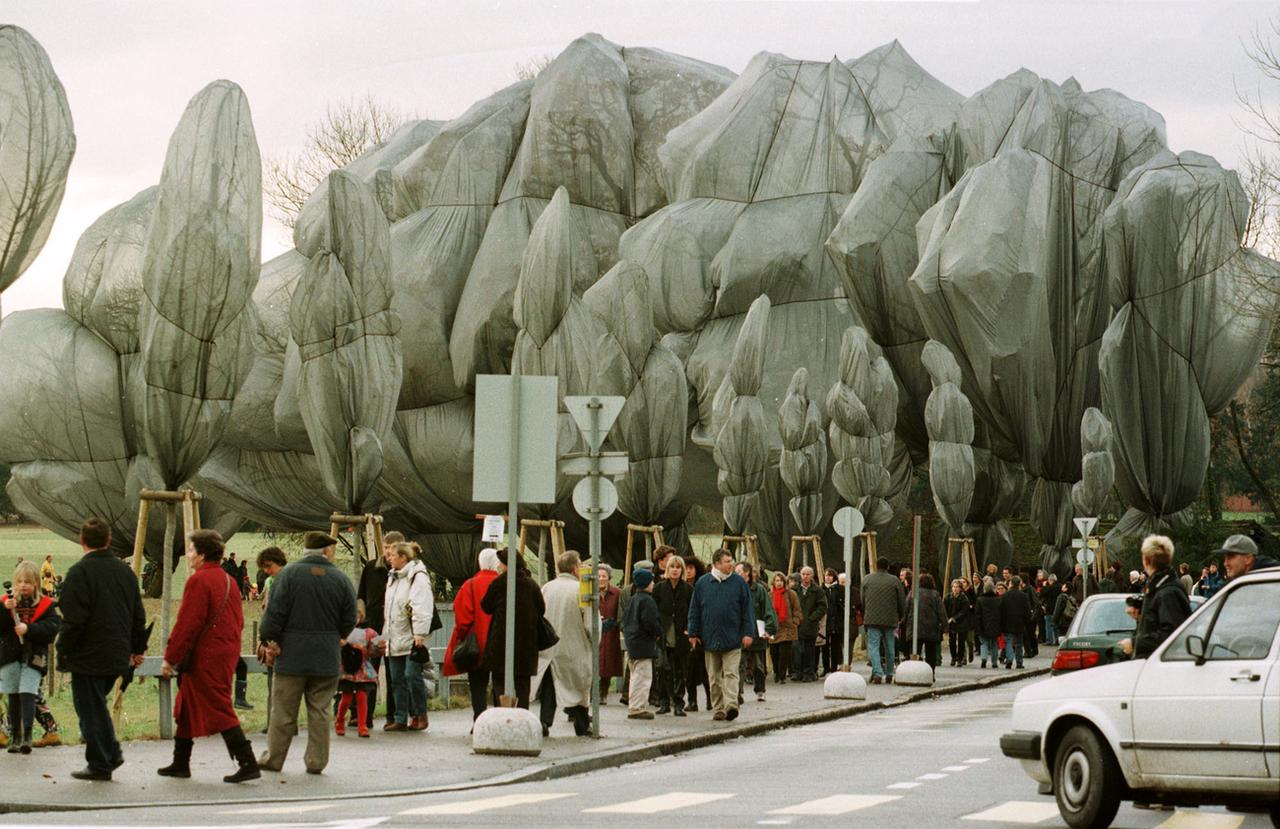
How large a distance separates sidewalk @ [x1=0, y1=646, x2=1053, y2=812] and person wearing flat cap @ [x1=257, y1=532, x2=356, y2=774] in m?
0.27

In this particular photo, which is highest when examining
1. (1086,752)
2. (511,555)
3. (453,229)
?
(453,229)

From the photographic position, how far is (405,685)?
62.1 feet

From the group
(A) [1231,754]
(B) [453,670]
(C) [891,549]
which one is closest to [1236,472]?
(C) [891,549]

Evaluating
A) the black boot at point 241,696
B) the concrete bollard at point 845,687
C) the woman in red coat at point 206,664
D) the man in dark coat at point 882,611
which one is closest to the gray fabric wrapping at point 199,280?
the black boot at point 241,696

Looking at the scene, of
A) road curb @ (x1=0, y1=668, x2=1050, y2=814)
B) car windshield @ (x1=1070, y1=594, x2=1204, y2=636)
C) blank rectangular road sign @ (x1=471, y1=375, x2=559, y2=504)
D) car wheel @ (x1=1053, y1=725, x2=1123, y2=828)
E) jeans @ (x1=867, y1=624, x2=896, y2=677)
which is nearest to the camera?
car wheel @ (x1=1053, y1=725, x2=1123, y2=828)

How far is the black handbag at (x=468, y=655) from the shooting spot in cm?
1811

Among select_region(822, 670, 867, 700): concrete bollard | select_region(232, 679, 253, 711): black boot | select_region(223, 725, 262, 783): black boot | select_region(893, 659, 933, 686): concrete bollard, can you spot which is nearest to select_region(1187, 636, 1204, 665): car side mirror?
select_region(223, 725, 262, 783): black boot

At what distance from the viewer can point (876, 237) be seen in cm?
5159

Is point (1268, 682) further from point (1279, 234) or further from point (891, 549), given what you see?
point (891, 549)

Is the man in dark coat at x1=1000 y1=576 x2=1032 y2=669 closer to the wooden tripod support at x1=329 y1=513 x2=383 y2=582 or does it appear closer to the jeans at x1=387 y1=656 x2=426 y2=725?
the wooden tripod support at x1=329 y1=513 x2=383 y2=582

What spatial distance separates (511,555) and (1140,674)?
258 inches

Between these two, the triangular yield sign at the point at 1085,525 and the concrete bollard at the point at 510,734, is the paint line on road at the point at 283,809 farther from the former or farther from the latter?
the triangular yield sign at the point at 1085,525

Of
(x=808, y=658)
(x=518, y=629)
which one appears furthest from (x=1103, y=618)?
(x=808, y=658)

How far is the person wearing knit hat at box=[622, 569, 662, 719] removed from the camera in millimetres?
21109
